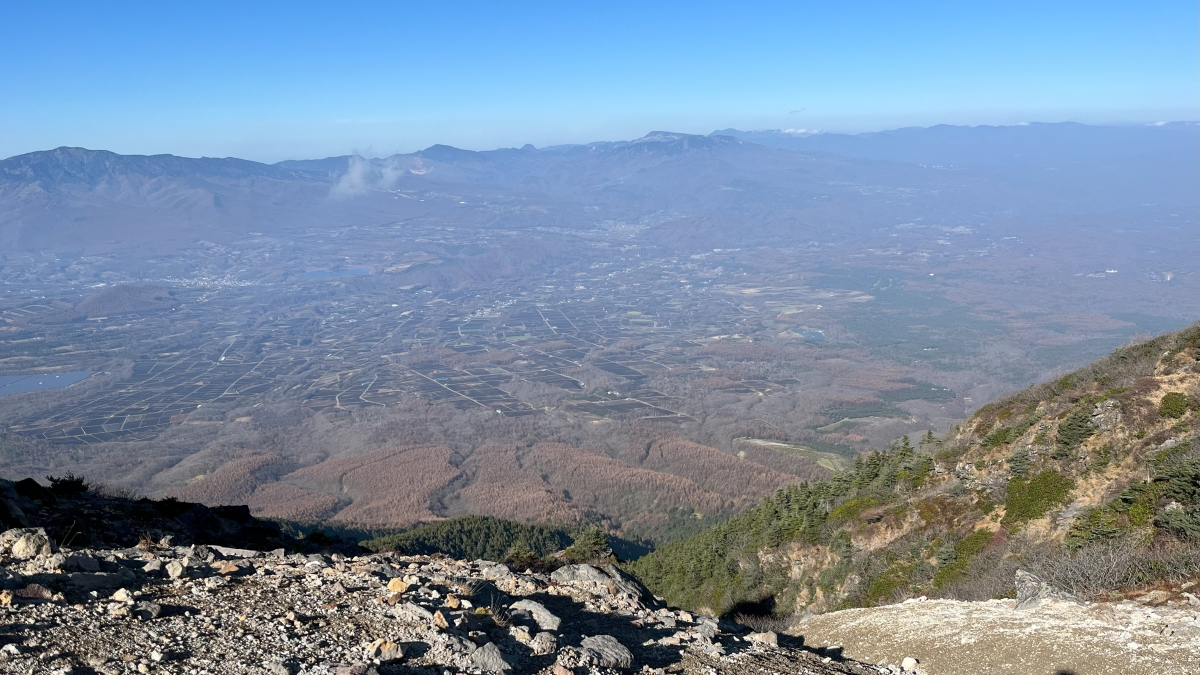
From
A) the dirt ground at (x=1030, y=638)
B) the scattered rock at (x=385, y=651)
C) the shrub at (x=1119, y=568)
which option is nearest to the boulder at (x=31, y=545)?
the scattered rock at (x=385, y=651)

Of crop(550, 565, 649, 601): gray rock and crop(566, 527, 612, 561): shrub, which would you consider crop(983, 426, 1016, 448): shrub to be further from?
crop(550, 565, 649, 601): gray rock

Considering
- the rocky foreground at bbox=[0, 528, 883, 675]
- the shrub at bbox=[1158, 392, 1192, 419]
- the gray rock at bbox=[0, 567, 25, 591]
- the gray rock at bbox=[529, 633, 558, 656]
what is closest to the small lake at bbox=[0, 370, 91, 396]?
the rocky foreground at bbox=[0, 528, 883, 675]

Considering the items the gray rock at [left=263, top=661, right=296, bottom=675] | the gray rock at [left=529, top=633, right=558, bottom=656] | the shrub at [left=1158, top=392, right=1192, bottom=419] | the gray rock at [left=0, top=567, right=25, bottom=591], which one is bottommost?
the shrub at [left=1158, top=392, right=1192, bottom=419]

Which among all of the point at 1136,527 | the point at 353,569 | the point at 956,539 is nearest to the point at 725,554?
the point at 956,539

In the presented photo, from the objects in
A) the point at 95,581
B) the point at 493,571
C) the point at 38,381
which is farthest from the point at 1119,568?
the point at 38,381

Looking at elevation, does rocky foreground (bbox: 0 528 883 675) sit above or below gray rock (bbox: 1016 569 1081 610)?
above

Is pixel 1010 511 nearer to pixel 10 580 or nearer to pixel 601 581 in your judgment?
pixel 601 581
